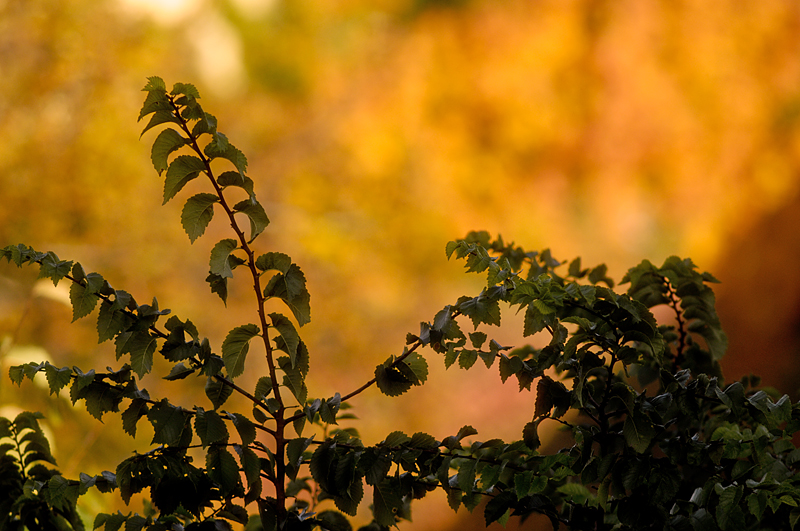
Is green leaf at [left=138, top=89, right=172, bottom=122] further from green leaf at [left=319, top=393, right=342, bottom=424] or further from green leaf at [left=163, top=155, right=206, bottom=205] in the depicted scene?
green leaf at [left=319, top=393, right=342, bottom=424]

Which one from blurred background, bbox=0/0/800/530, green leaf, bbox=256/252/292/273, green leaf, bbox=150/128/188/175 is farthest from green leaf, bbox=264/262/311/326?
blurred background, bbox=0/0/800/530

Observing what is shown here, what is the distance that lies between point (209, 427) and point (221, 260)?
121mm

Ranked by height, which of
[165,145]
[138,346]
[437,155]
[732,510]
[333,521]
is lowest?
[732,510]

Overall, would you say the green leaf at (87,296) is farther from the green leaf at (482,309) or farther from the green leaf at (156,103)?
the green leaf at (482,309)

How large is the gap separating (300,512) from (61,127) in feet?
6.72

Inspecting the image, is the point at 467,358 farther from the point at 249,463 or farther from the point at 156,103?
the point at 156,103

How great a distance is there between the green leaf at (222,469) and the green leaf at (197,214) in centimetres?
16

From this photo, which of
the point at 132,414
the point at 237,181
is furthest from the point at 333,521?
the point at 237,181

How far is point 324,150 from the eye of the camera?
252 cm

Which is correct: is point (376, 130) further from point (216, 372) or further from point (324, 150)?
point (216, 372)

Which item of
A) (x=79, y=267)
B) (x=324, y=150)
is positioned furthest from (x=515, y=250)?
(x=324, y=150)

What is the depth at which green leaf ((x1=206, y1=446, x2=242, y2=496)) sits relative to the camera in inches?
18.3

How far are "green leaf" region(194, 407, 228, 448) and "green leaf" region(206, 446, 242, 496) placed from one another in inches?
0.4

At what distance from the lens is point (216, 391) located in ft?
1.63
